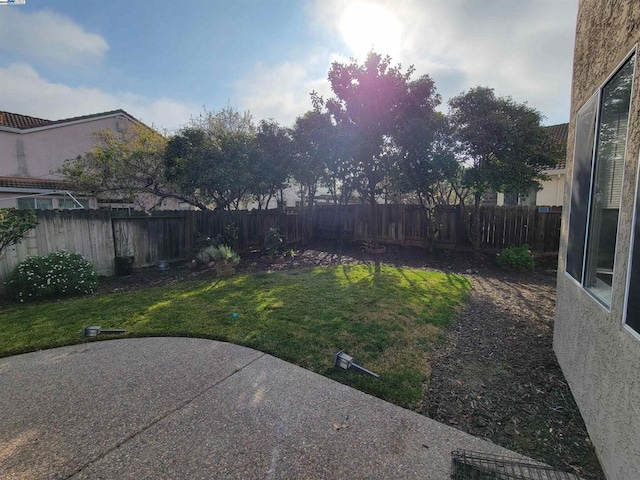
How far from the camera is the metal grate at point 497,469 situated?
175 cm

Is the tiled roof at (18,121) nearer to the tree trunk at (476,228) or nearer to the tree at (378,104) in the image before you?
the tree at (378,104)

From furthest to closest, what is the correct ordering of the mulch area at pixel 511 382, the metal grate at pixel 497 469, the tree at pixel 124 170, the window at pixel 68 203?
the window at pixel 68 203 → the tree at pixel 124 170 → the mulch area at pixel 511 382 → the metal grate at pixel 497 469

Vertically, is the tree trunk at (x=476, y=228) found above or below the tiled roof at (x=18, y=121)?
below

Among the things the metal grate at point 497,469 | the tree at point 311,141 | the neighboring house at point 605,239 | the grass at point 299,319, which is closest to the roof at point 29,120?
the tree at point 311,141

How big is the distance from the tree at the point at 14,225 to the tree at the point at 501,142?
10.2 m

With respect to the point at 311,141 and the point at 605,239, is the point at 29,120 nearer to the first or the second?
the point at 311,141

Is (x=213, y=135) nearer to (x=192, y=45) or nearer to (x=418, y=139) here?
(x=192, y=45)

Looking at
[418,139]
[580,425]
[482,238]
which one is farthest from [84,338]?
[482,238]

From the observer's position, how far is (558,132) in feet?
44.2

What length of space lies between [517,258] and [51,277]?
10.7 meters

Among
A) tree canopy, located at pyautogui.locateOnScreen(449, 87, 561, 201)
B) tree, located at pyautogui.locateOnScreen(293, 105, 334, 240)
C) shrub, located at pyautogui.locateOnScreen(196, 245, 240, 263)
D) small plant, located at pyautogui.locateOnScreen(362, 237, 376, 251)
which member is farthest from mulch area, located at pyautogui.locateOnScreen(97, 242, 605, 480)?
tree, located at pyautogui.locateOnScreen(293, 105, 334, 240)

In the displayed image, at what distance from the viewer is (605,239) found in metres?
2.21

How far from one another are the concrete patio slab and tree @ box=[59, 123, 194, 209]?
690 cm

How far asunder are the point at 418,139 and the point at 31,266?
31.4 feet
